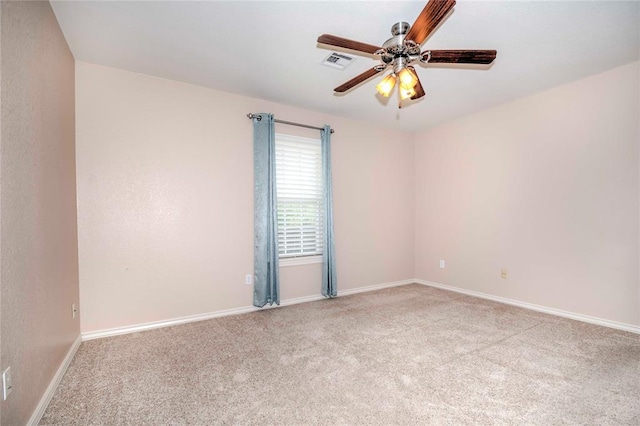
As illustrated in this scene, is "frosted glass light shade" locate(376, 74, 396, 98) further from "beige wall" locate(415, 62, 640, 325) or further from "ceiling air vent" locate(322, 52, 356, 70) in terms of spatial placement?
"beige wall" locate(415, 62, 640, 325)

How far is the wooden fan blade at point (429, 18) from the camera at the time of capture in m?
1.47

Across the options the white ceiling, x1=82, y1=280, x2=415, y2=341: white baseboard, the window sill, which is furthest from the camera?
the window sill

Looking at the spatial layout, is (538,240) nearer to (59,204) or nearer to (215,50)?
(215,50)

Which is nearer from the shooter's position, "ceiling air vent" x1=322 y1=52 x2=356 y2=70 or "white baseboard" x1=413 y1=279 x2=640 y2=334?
"ceiling air vent" x1=322 y1=52 x2=356 y2=70

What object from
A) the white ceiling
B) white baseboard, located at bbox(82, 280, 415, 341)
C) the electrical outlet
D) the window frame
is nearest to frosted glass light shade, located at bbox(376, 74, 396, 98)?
the white ceiling

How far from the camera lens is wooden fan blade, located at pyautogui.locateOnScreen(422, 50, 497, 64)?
184cm

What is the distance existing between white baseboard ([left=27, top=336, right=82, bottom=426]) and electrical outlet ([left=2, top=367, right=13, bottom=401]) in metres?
0.33

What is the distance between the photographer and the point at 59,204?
2158 mm

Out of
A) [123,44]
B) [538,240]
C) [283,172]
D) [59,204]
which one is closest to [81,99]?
[123,44]

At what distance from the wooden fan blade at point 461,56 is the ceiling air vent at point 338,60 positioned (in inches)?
34.6

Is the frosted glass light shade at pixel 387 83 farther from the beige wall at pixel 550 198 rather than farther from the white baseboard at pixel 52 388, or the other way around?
the white baseboard at pixel 52 388

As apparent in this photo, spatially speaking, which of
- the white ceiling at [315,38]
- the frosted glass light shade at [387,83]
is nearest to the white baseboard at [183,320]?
the white ceiling at [315,38]

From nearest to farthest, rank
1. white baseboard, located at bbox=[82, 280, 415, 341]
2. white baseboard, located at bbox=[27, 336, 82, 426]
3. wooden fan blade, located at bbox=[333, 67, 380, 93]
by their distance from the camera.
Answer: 1. white baseboard, located at bbox=[27, 336, 82, 426]
2. wooden fan blade, located at bbox=[333, 67, 380, 93]
3. white baseboard, located at bbox=[82, 280, 415, 341]

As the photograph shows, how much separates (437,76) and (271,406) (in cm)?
324
